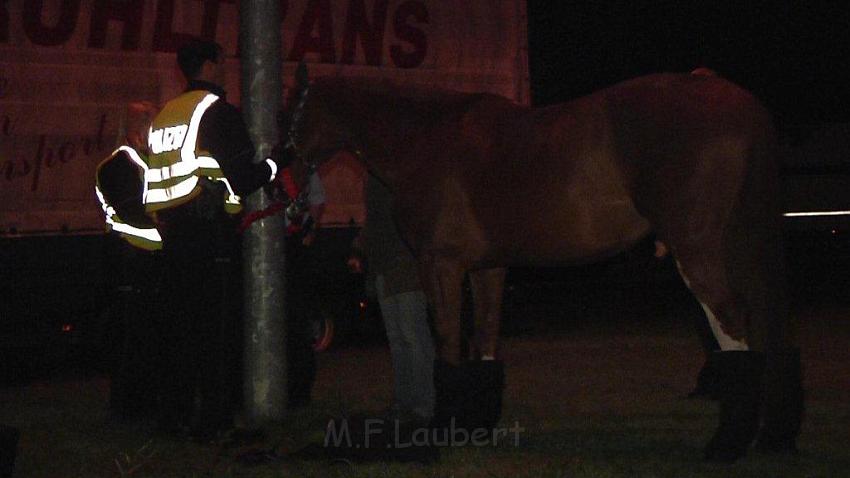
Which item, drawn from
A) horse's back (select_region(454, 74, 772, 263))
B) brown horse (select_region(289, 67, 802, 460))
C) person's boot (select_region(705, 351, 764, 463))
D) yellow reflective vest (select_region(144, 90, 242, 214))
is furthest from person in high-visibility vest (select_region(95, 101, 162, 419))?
person's boot (select_region(705, 351, 764, 463))

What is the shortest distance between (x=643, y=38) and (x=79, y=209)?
2904 cm

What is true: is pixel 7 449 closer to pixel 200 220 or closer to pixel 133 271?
pixel 200 220

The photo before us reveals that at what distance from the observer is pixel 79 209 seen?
1047 cm

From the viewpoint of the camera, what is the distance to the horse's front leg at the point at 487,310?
26.2 ft

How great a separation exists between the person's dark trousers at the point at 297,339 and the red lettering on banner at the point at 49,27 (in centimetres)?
→ 244

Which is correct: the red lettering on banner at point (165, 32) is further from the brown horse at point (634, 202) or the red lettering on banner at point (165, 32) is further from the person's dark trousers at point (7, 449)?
the person's dark trousers at point (7, 449)

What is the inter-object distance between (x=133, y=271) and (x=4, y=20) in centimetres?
233

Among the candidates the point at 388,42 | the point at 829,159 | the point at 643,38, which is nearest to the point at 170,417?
the point at 388,42

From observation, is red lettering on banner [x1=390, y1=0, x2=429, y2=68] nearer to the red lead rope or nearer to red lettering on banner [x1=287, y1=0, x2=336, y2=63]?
red lettering on banner [x1=287, y1=0, x2=336, y2=63]

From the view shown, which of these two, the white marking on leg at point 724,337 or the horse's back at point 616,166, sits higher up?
the horse's back at point 616,166

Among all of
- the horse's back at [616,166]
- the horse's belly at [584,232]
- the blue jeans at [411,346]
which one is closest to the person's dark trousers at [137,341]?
the blue jeans at [411,346]

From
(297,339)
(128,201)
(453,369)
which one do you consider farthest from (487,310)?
(128,201)

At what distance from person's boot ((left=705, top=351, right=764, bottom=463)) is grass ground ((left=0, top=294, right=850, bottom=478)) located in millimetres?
110

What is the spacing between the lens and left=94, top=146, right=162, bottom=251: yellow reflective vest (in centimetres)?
792
